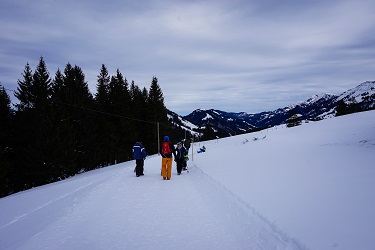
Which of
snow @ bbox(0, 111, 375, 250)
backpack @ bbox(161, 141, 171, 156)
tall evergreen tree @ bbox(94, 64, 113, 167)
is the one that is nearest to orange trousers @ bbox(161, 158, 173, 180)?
backpack @ bbox(161, 141, 171, 156)

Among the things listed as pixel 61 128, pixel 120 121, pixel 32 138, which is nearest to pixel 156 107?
pixel 120 121

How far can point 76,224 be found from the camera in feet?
18.5

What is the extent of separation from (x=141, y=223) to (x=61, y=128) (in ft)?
83.5

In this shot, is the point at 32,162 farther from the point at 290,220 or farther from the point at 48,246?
the point at 290,220

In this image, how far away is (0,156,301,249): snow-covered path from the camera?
4484 mm

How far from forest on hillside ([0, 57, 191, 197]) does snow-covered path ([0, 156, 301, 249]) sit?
1835cm

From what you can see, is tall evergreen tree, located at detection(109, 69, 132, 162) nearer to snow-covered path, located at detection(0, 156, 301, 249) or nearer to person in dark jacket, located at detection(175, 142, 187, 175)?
person in dark jacket, located at detection(175, 142, 187, 175)

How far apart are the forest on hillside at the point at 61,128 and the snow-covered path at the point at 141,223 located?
1835 cm

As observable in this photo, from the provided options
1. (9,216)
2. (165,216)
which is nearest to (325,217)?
(165,216)

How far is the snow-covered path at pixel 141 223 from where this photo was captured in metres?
4.48

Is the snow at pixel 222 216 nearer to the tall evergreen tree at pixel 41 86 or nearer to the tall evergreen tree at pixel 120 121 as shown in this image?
the tall evergreen tree at pixel 41 86

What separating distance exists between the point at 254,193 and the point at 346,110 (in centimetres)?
6066

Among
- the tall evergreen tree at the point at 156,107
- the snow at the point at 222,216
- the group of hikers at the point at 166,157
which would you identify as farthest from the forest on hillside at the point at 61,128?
the snow at the point at 222,216

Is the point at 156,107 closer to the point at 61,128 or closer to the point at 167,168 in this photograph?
the point at 61,128
